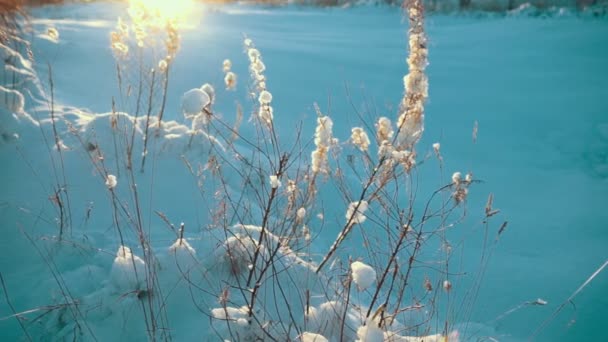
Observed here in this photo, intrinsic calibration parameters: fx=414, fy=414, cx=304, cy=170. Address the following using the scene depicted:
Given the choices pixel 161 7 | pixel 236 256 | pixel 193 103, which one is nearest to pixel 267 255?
pixel 236 256

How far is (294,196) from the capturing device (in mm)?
1516

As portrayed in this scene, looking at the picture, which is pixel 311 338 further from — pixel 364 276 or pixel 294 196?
pixel 294 196

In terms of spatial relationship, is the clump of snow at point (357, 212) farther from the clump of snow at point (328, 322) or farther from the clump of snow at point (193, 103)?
the clump of snow at point (193, 103)

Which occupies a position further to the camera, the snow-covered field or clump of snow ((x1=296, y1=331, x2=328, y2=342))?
the snow-covered field

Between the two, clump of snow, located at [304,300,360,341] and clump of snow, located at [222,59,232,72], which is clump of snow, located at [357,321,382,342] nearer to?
clump of snow, located at [304,300,360,341]

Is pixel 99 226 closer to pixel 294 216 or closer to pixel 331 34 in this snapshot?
pixel 294 216

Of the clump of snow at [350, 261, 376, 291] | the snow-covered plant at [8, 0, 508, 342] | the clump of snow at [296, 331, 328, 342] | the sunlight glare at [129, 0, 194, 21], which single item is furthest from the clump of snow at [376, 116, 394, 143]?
the sunlight glare at [129, 0, 194, 21]

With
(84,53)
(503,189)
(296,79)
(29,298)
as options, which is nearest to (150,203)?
(29,298)

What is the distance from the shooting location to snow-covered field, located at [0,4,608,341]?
1538mm

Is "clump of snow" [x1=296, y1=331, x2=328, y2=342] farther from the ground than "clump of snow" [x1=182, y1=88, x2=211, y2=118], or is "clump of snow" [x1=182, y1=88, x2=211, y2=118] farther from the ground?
"clump of snow" [x1=182, y1=88, x2=211, y2=118]

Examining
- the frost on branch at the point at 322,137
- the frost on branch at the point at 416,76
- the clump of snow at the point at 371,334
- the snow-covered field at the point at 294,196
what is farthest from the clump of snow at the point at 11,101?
the clump of snow at the point at 371,334

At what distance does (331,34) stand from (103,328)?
7.46m

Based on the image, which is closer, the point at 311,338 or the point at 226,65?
the point at 311,338

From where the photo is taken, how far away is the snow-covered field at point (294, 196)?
60.6 inches
